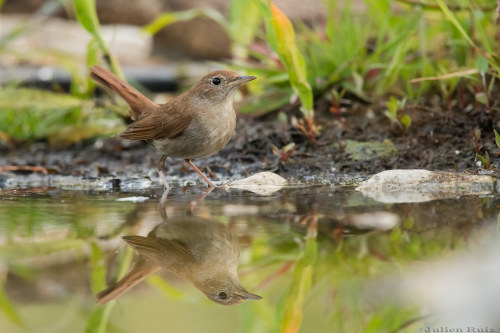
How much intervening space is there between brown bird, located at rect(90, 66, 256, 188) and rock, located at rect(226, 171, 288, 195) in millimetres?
208

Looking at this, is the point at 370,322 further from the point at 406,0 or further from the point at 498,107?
the point at 406,0

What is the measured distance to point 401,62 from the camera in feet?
17.3

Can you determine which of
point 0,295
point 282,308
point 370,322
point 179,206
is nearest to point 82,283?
point 0,295

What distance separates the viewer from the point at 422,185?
3.99 meters

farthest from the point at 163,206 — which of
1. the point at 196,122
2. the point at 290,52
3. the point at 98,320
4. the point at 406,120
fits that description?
the point at 406,120

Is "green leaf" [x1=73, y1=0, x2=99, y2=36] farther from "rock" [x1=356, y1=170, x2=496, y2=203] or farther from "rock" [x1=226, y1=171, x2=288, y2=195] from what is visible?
"rock" [x1=356, y1=170, x2=496, y2=203]

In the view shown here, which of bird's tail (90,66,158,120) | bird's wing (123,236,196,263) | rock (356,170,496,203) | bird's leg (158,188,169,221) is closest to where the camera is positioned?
bird's wing (123,236,196,263)

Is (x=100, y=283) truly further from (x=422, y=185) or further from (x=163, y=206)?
(x=422, y=185)

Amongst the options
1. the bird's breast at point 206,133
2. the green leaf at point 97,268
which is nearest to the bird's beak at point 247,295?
the green leaf at point 97,268

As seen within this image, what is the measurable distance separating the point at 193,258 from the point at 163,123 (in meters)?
2.43

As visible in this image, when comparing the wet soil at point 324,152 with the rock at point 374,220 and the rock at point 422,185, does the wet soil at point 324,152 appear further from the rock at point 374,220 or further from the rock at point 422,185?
the rock at point 374,220

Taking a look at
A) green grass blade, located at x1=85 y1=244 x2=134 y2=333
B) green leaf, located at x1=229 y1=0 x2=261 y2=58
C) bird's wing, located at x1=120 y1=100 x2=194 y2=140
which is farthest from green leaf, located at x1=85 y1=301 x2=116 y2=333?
green leaf, located at x1=229 y1=0 x2=261 y2=58

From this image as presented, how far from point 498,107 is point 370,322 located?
11.0ft

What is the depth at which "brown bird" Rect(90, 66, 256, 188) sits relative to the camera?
4664 millimetres
